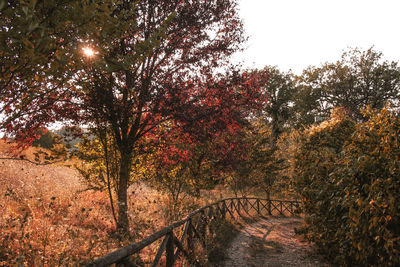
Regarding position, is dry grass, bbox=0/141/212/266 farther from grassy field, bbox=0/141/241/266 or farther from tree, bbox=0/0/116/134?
tree, bbox=0/0/116/134

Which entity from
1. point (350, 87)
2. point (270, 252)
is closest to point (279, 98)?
point (350, 87)

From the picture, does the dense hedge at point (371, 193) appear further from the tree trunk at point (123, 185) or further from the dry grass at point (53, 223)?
the tree trunk at point (123, 185)

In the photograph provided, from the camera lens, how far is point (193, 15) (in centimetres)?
607

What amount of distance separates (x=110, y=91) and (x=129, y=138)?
162 centimetres

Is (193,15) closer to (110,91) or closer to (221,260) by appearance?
(110,91)

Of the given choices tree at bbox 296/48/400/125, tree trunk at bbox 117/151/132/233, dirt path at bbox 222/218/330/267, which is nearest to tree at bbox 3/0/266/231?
tree trunk at bbox 117/151/132/233

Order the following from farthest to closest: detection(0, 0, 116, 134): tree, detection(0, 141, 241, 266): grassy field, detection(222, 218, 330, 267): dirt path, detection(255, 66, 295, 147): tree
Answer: detection(255, 66, 295, 147): tree
detection(222, 218, 330, 267): dirt path
detection(0, 141, 241, 266): grassy field
detection(0, 0, 116, 134): tree

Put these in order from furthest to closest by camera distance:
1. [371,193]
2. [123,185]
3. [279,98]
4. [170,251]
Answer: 1. [279,98]
2. [123,185]
3. [170,251]
4. [371,193]

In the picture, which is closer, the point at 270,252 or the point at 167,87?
the point at 167,87

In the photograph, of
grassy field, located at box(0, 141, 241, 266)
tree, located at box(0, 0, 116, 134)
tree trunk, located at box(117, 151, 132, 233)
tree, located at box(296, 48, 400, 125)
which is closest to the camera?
tree, located at box(0, 0, 116, 134)

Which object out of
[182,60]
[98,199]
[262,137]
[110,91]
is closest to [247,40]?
[182,60]

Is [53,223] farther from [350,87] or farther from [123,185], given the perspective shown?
[350,87]

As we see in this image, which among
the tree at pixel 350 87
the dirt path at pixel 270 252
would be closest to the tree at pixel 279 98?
the tree at pixel 350 87

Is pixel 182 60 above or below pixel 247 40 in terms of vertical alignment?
below
